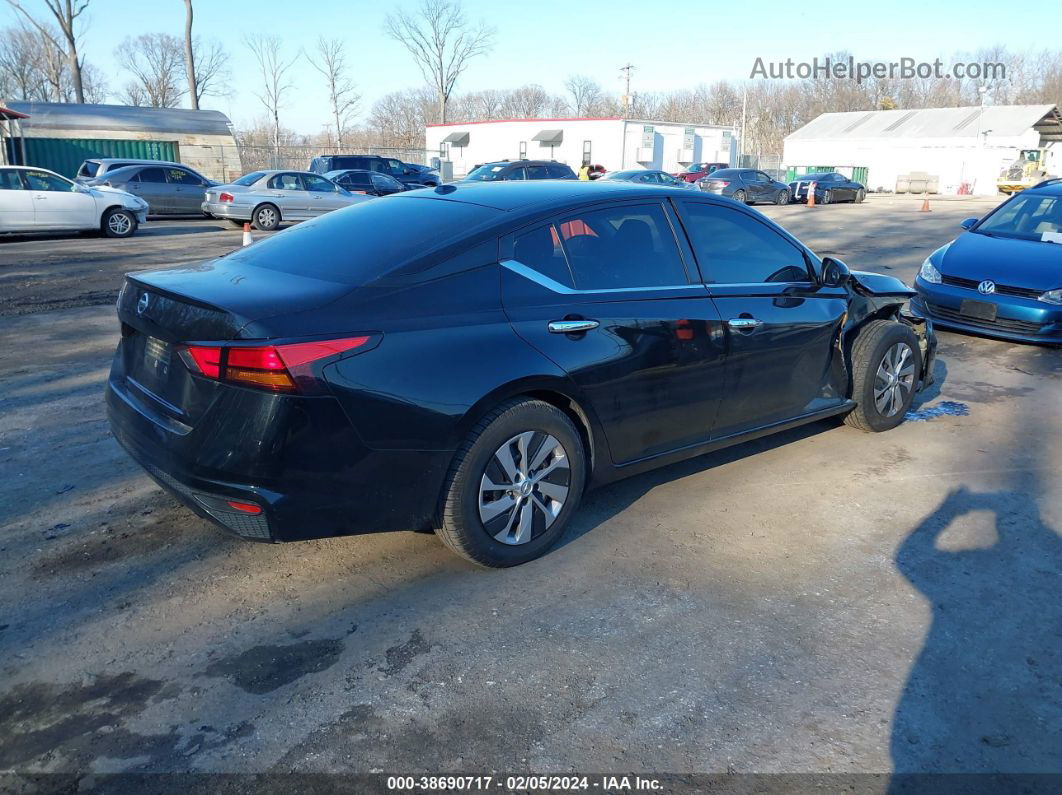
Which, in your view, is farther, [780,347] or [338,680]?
[780,347]

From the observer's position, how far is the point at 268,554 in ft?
12.7

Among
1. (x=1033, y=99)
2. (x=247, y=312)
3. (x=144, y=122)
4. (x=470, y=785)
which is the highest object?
(x=1033, y=99)

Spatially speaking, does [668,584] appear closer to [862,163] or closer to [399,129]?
[862,163]

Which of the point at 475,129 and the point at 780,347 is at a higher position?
the point at 475,129

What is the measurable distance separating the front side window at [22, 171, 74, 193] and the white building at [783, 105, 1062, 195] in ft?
156

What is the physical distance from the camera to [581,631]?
3295 mm

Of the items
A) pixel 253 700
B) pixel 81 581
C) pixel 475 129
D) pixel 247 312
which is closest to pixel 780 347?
pixel 247 312

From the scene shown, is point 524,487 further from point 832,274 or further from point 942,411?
point 942,411

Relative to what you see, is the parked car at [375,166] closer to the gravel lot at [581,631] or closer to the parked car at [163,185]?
the parked car at [163,185]

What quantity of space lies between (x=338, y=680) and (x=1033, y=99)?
109 m

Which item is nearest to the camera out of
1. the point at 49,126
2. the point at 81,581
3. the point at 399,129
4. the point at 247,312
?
the point at 247,312

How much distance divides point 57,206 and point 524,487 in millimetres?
16818

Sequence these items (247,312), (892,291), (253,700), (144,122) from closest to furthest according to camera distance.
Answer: (253,700)
(247,312)
(892,291)
(144,122)

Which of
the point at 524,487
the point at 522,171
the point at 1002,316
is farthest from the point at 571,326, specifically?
the point at 522,171
